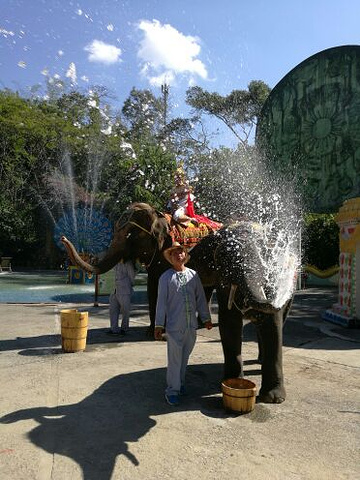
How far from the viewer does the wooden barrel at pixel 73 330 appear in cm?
632

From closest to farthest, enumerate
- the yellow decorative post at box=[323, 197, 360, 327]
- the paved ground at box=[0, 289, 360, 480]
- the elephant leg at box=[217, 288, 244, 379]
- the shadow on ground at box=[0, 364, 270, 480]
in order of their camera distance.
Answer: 1. the paved ground at box=[0, 289, 360, 480]
2. the shadow on ground at box=[0, 364, 270, 480]
3. the elephant leg at box=[217, 288, 244, 379]
4. the yellow decorative post at box=[323, 197, 360, 327]

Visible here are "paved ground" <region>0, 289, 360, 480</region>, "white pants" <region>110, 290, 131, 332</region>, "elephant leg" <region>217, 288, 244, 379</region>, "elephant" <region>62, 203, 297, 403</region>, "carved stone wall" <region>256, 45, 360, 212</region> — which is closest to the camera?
"paved ground" <region>0, 289, 360, 480</region>

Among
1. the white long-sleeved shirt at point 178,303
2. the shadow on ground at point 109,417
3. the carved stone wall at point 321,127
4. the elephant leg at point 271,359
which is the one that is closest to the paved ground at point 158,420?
the shadow on ground at point 109,417

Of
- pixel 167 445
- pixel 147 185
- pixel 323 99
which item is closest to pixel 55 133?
pixel 147 185

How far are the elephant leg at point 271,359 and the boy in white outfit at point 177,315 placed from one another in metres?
0.61

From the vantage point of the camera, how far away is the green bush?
800 inches

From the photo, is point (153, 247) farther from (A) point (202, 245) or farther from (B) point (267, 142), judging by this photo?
(B) point (267, 142)

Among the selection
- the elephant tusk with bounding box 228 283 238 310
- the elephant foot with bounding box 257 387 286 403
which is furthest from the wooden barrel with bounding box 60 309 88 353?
the elephant foot with bounding box 257 387 286 403

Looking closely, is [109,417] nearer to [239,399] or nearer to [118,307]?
[239,399]

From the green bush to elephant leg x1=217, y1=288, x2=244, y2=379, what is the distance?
54.5 feet

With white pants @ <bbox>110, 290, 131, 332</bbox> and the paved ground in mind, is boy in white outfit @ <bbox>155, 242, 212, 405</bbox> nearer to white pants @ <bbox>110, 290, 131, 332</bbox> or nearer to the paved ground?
the paved ground

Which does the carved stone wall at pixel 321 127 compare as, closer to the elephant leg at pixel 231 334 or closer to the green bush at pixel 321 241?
the green bush at pixel 321 241

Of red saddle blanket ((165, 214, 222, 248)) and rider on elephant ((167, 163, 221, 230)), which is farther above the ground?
rider on elephant ((167, 163, 221, 230))

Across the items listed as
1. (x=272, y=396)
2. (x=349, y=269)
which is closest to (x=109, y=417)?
(x=272, y=396)
